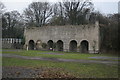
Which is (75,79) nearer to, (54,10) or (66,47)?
(66,47)

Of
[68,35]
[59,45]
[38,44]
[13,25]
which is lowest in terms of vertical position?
[59,45]

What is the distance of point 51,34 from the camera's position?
35.6 m

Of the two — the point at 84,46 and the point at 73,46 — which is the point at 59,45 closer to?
the point at 73,46

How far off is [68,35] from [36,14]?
1917cm

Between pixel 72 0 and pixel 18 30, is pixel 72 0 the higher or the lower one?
the higher one

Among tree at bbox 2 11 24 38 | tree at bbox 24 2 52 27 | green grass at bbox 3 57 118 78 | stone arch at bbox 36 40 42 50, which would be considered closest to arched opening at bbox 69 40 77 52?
stone arch at bbox 36 40 42 50

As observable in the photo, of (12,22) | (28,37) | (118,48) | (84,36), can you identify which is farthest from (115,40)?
(12,22)

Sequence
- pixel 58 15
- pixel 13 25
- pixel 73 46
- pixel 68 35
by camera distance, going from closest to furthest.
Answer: pixel 68 35
pixel 73 46
pixel 58 15
pixel 13 25

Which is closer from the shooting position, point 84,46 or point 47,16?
point 84,46

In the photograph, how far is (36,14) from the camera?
4912cm

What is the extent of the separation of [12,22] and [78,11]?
2196 centimetres

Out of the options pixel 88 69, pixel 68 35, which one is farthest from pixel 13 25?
pixel 88 69

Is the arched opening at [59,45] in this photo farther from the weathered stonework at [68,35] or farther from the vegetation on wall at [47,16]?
the vegetation on wall at [47,16]

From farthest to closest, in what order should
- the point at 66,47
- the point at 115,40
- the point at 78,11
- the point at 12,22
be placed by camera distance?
the point at 12,22 < the point at 78,11 < the point at 66,47 < the point at 115,40
